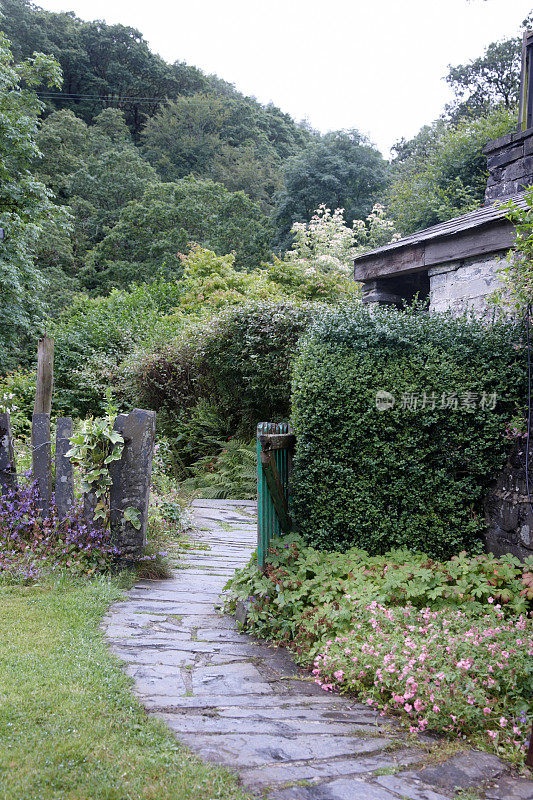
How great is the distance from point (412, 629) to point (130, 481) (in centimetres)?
264

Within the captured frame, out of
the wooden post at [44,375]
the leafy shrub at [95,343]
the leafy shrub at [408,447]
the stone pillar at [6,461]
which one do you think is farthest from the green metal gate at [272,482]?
the leafy shrub at [95,343]

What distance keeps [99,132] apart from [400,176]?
1387 centimetres

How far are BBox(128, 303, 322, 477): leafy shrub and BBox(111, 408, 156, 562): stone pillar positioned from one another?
4995 mm

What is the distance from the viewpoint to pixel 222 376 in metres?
11.2

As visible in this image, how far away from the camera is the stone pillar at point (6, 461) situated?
5.19 metres

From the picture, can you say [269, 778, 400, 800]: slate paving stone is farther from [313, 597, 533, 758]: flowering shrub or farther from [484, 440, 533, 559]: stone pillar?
[484, 440, 533, 559]: stone pillar

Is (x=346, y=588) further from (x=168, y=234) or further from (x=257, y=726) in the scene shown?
(x=168, y=234)

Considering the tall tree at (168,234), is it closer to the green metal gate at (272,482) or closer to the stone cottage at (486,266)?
the stone cottage at (486,266)

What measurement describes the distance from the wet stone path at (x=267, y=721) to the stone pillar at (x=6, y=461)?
1.66 meters

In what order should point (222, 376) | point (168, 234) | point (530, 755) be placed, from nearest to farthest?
point (530, 755) → point (222, 376) → point (168, 234)

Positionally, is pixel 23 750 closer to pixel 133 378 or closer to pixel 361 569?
pixel 361 569

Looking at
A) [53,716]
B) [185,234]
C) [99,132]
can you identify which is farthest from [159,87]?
[53,716]

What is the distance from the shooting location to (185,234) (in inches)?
905

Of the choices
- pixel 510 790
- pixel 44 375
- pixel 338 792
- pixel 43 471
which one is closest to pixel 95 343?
pixel 44 375
